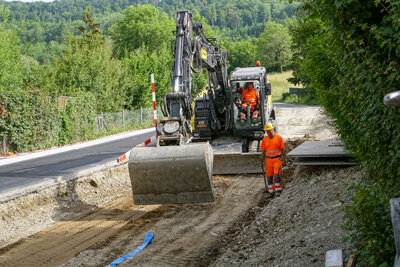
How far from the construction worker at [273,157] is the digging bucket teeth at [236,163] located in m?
2.52

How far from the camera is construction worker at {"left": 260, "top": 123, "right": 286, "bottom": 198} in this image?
34.6 feet

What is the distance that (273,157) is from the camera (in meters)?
10.6

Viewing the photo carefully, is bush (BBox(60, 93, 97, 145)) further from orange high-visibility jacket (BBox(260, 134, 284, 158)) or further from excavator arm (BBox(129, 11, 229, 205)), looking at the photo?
orange high-visibility jacket (BBox(260, 134, 284, 158))

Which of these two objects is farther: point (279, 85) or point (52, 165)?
point (279, 85)

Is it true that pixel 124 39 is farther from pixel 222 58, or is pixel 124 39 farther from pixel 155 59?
pixel 222 58

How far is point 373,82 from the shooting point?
15.1 ft

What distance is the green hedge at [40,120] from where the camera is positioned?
2094cm

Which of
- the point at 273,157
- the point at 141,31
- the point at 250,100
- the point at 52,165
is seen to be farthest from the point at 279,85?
the point at 273,157

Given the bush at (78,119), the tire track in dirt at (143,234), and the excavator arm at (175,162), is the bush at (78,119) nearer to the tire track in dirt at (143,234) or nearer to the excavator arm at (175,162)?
the tire track in dirt at (143,234)

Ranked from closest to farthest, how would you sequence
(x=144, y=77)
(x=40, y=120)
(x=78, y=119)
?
(x=40, y=120), (x=78, y=119), (x=144, y=77)

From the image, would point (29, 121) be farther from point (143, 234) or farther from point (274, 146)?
point (143, 234)

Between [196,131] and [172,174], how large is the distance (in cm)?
578

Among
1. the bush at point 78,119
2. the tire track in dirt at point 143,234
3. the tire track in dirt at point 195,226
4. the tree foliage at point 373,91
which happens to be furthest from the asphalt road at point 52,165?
the tree foliage at point 373,91

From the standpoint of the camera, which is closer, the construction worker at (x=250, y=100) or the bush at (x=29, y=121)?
A: the construction worker at (x=250, y=100)
